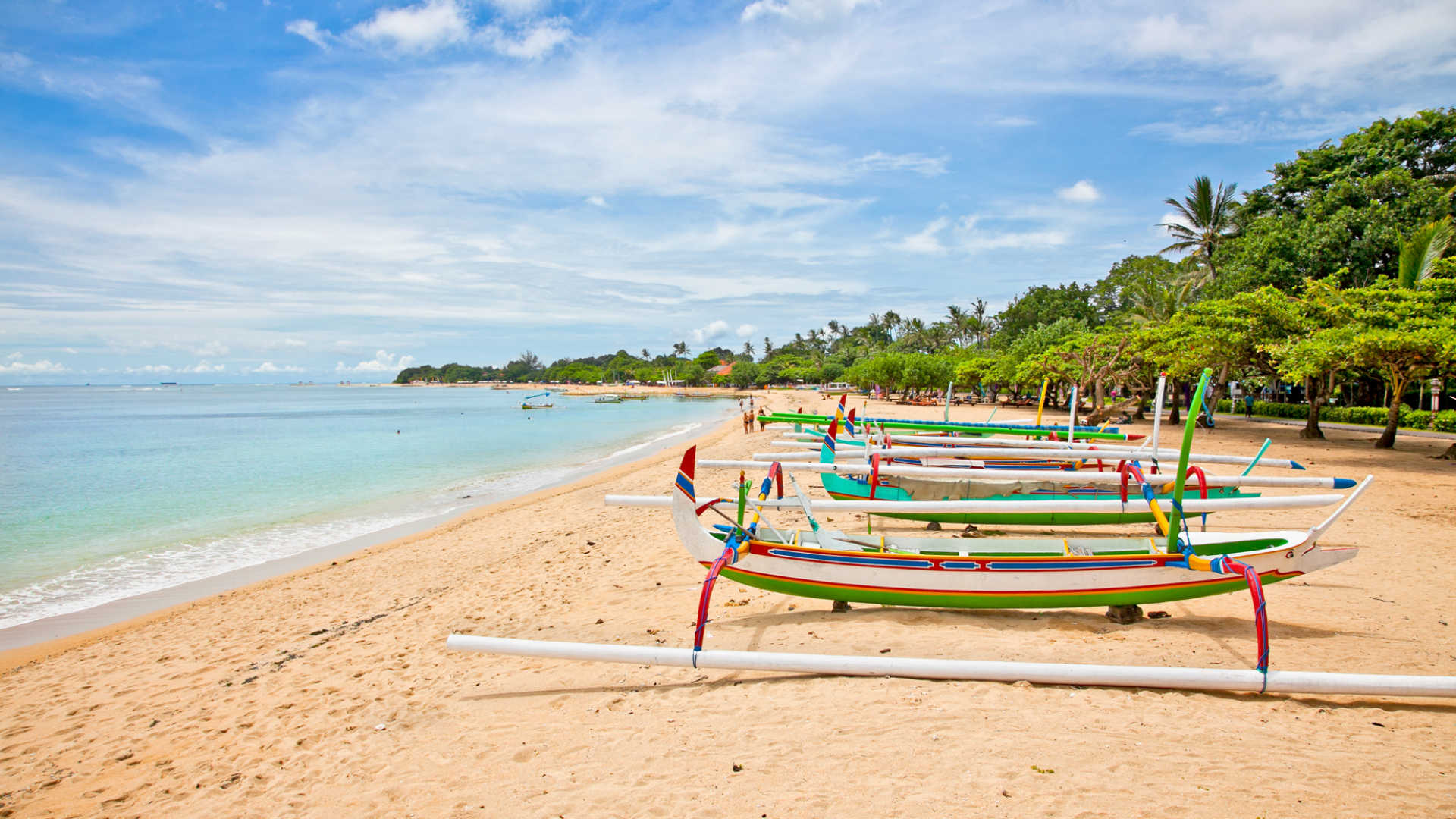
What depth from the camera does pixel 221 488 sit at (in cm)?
1856

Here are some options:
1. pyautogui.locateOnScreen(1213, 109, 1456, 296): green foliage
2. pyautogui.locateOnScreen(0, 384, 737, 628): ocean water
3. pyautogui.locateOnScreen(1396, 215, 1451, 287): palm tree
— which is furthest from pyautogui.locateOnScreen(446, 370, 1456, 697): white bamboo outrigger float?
pyautogui.locateOnScreen(1213, 109, 1456, 296): green foliage

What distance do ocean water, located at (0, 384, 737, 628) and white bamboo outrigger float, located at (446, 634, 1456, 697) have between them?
28.5 feet

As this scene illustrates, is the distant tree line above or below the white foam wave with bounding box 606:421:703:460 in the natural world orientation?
above

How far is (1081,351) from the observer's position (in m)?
25.6

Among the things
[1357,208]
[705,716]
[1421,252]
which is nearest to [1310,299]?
Result: [1421,252]

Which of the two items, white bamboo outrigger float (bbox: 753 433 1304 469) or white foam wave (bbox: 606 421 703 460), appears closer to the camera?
white bamboo outrigger float (bbox: 753 433 1304 469)

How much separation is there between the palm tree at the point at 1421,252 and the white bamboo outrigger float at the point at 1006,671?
71.4 ft

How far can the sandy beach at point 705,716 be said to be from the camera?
3227mm

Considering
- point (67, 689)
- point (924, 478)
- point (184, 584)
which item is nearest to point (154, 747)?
point (67, 689)

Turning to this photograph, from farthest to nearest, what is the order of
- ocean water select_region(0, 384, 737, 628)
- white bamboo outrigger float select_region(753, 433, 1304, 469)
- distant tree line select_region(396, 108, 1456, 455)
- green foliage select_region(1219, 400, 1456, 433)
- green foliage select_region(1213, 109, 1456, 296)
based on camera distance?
green foliage select_region(1213, 109, 1456, 296) < green foliage select_region(1219, 400, 1456, 433) < distant tree line select_region(396, 108, 1456, 455) < ocean water select_region(0, 384, 737, 628) < white bamboo outrigger float select_region(753, 433, 1304, 469)

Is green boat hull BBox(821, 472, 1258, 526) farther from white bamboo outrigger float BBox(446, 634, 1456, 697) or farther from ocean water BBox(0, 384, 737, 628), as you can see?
ocean water BBox(0, 384, 737, 628)

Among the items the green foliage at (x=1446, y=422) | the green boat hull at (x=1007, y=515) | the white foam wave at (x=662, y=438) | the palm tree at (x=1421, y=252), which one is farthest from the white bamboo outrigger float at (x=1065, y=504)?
the green foliage at (x=1446, y=422)

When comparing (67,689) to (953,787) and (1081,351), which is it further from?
(1081,351)

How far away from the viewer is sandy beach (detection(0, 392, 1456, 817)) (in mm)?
3227
